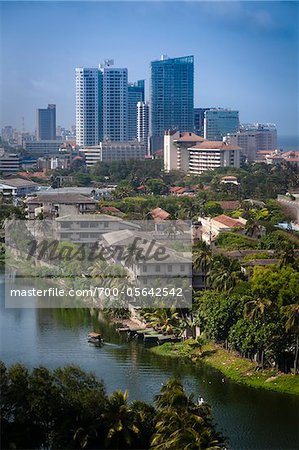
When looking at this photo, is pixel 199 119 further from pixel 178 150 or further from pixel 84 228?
pixel 84 228

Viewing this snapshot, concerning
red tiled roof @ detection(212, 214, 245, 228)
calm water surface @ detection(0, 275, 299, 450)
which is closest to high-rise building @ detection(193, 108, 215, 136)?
red tiled roof @ detection(212, 214, 245, 228)

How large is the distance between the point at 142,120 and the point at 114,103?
5.58 feet

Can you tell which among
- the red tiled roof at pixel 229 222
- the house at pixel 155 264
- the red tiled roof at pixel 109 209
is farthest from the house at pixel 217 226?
the house at pixel 155 264

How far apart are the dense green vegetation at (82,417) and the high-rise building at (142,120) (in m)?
28.1

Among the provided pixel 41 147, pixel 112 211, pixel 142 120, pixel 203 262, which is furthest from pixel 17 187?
pixel 41 147

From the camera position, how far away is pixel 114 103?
3183 centimetres

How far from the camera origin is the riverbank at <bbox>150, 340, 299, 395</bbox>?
20.9 ft

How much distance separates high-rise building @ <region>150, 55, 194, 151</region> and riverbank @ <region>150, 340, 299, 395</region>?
26996 millimetres

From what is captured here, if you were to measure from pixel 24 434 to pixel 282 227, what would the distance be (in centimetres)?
906

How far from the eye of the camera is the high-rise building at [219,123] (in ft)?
109

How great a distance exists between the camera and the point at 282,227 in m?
13.3

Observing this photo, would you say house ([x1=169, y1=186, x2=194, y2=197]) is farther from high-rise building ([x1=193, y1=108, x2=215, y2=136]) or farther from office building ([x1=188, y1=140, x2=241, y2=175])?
high-rise building ([x1=193, y1=108, x2=215, y2=136])

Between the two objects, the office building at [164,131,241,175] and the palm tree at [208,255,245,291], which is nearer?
the palm tree at [208,255,245,291]

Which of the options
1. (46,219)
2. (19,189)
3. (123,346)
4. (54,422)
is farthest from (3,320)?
(19,189)
